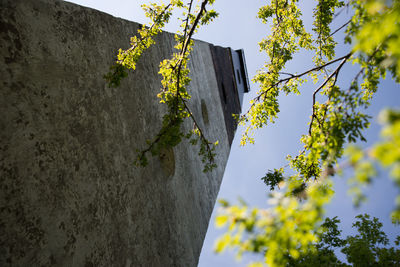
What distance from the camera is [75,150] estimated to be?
2.84 m

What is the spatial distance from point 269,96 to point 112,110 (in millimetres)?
2502

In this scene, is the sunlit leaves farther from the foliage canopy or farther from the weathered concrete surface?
the weathered concrete surface

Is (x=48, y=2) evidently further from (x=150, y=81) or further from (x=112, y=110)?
(x=150, y=81)

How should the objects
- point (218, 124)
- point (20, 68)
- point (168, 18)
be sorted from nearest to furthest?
1. point (20, 68)
2. point (168, 18)
3. point (218, 124)

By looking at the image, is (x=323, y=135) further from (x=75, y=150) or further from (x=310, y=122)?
(x=75, y=150)

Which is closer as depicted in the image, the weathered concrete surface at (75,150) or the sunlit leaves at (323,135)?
the sunlit leaves at (323,135)

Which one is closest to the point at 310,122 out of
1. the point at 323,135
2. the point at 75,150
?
the point at 323,135

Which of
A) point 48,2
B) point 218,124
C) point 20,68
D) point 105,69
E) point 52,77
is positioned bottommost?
point 20,68

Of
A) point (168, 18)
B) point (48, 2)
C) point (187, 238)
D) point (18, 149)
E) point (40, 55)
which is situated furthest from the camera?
point (187, 238)

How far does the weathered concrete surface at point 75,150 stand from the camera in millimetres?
2193

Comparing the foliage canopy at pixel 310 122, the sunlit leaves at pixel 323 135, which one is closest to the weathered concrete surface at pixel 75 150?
the foliage canopy at pixel 310 122

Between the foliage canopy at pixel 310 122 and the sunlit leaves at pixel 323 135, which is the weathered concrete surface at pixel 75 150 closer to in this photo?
the foliage canopy at pixel 310 122

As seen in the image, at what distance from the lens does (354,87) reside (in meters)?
2.22

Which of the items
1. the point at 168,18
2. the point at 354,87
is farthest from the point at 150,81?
the point at 354,87
